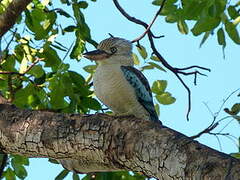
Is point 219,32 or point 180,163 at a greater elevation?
point 219,32

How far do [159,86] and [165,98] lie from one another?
0.10 meters

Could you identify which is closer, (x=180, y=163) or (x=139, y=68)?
(x=180, y=163)

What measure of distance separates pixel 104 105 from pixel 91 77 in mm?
380

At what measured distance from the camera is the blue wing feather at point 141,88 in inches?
182

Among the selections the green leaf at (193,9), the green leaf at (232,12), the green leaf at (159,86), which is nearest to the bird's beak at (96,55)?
the green leaf at (159,86)

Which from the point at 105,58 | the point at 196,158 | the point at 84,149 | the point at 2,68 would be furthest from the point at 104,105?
the point at 196,158

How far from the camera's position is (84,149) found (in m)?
3.56

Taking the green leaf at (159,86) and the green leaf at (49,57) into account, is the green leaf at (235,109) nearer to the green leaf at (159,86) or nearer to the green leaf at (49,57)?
the green leaf at (159,86)

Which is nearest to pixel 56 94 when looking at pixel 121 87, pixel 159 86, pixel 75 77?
pixel 75 77

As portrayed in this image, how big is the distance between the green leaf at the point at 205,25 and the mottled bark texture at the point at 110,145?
0.73 metres

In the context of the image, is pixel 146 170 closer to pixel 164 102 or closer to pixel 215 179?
pixel 215 179

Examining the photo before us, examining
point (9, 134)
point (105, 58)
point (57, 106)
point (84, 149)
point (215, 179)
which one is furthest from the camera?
point (105, 58)

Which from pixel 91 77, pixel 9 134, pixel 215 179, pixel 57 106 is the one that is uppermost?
pixel 91 77

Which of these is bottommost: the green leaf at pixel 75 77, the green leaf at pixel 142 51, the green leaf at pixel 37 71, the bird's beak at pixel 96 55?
the green leaf at pixel 75 77
